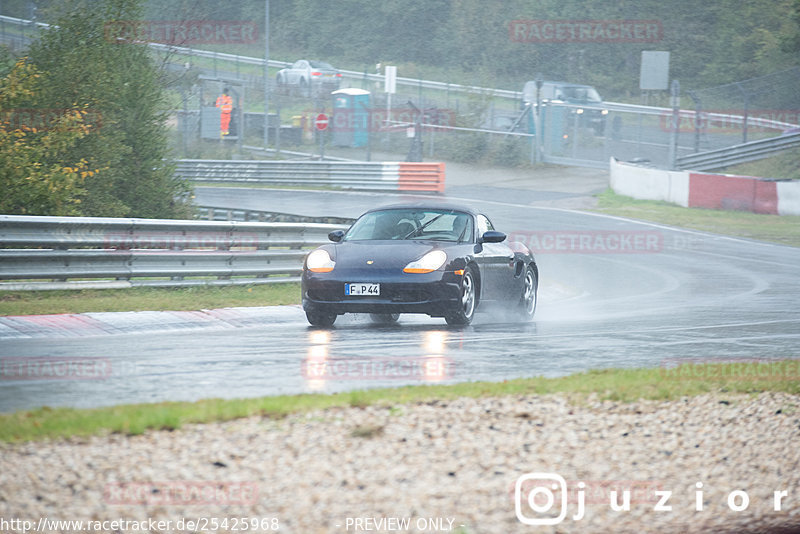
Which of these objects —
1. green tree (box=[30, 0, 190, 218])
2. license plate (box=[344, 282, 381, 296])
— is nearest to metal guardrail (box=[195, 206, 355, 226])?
green tree (box=[30, 0, 190, 218])

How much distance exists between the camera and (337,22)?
79.1 metres

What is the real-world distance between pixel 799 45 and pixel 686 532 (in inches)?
1693

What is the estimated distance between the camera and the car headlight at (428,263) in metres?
11.5

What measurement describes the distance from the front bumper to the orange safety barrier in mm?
23652

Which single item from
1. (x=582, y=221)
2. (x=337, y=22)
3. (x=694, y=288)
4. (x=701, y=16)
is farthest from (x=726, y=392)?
(x=337, y=22)

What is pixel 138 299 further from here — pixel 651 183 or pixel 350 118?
pixel 350 118

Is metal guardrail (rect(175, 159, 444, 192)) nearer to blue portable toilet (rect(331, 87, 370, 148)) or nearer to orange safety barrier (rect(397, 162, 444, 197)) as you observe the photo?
orange safety barrier (rect(397, 162, 444, 197))

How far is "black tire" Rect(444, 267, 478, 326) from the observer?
11820 mm

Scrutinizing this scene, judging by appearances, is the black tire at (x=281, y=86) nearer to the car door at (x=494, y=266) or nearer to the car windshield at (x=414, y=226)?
the car door at (x=494, y=266)

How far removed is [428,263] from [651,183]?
24.1m

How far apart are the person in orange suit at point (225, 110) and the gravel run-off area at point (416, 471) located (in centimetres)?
4115

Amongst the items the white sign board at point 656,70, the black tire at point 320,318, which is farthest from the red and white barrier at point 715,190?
the black tire at point 320,318

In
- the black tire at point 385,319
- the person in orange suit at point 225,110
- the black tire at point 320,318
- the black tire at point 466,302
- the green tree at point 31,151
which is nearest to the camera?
the black tire at point 466,302

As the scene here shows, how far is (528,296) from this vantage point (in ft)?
46.2
